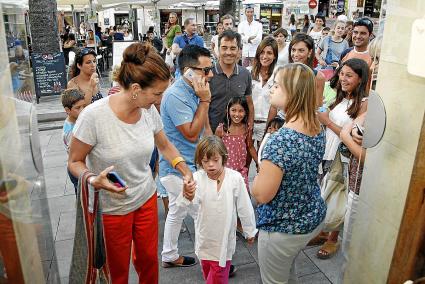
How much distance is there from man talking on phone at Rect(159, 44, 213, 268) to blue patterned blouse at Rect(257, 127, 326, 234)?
93cm

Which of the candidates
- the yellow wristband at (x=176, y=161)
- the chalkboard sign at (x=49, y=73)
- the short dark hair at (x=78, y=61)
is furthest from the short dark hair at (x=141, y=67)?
the chalkboard sign at (x=49, y=73)

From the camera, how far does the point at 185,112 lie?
297 cm

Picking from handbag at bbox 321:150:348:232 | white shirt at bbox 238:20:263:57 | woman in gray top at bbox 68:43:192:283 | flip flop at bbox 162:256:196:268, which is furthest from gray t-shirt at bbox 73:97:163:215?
white shirt at bbox 238:20:263:57

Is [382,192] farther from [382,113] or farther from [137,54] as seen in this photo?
[137,54]

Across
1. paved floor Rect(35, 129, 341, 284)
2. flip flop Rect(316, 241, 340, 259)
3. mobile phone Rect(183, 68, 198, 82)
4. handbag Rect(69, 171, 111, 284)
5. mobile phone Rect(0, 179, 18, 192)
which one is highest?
mobile phone Rect(183, 68, 198, 82)

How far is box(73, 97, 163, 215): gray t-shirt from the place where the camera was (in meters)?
2.19

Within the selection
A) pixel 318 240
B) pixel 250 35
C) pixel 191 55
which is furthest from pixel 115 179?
pixel 250 35

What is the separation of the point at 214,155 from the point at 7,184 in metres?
1.44

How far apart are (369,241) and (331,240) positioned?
136 centimetres

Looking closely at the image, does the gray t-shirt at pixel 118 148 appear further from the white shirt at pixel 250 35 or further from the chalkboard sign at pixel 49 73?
the white shirt at pixel 250 35

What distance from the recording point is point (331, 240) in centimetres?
358

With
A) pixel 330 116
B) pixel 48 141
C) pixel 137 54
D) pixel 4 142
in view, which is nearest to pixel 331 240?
pixel 330 116

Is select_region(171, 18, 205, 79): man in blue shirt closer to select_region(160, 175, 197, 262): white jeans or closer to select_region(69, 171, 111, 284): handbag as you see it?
select_region(160, 175, 197, 262): white jeans

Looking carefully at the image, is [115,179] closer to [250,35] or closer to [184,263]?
→ [184,263]
